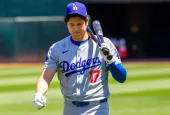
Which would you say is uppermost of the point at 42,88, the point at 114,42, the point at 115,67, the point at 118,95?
the point at 114,42

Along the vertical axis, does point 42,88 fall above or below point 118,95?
below

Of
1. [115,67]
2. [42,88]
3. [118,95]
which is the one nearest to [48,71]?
[42,88]

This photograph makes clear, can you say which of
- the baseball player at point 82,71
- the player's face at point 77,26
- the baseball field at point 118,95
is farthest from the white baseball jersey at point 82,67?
the baseball field at point 118,95

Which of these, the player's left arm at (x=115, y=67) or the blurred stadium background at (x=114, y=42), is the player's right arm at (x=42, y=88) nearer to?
the player's left arm at (x=115, y=67)

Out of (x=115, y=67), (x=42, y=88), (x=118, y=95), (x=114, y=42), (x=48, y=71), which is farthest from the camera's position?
(x=114, y=42)

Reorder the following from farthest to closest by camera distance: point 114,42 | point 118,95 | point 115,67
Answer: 1. point 114,42
2. point 118,95
3. point 115,67

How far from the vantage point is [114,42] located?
23062 millimetres

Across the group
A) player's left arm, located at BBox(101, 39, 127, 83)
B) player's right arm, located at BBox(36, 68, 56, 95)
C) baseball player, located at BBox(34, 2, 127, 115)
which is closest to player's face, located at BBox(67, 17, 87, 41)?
baseball player, located at BBox(34, 2, 127, 115)

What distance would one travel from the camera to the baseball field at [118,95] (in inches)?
378

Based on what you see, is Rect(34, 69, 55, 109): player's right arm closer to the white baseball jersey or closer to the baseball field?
the white baseball jersey

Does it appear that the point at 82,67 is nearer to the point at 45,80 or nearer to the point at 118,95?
the point at 45,80

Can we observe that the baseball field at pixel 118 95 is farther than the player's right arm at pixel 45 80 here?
Yes

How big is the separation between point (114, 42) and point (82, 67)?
720 inches

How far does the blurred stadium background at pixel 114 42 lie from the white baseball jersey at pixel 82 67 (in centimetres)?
444
